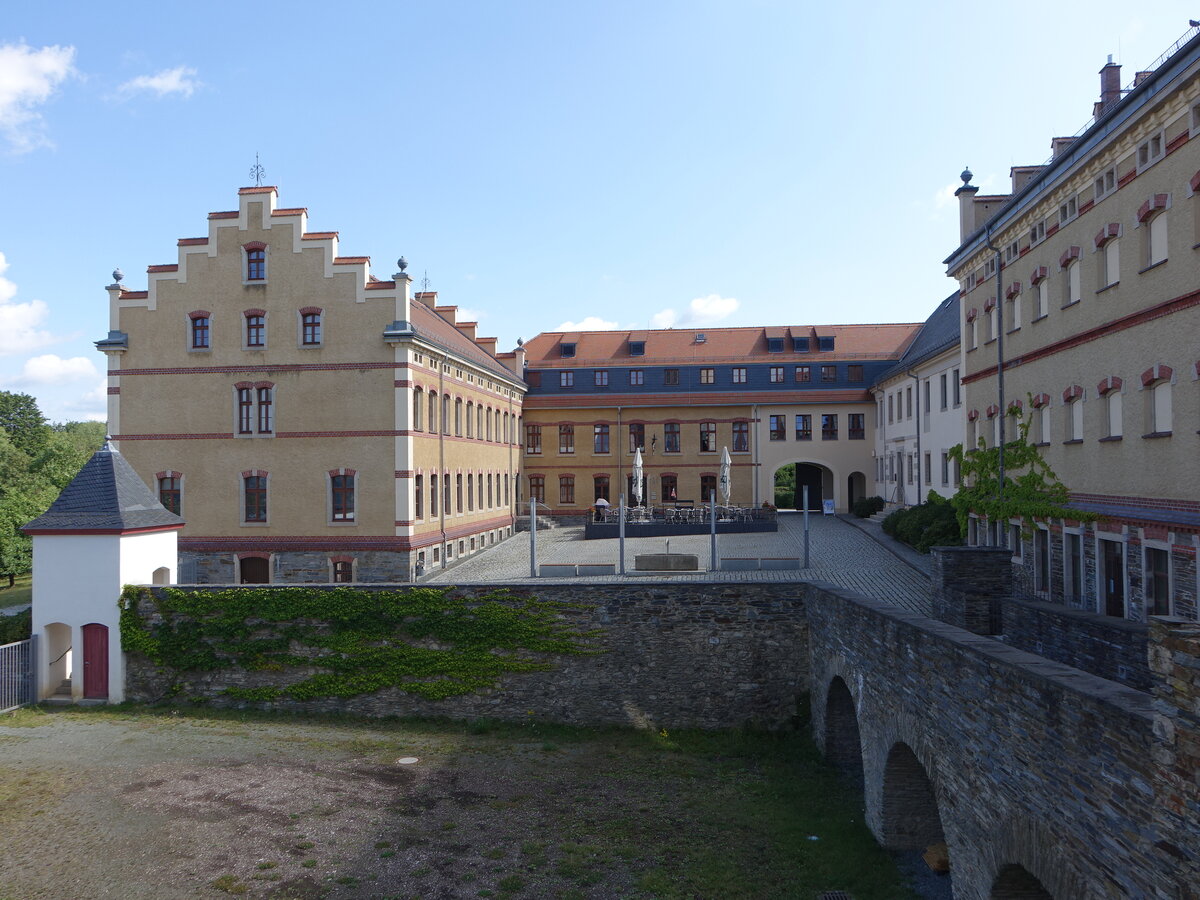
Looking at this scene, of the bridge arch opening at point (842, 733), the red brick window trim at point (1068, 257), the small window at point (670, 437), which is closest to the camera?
the bridge arch opening at point (842, 733)

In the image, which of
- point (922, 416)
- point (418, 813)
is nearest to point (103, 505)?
point (418, 813)

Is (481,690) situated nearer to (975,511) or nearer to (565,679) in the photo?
(565,679)

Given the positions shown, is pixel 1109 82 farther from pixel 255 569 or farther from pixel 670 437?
pixel 255 569

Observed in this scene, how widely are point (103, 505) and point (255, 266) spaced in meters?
11.0

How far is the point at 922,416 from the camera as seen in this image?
36750 millimetres

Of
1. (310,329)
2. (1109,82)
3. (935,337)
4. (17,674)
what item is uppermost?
(1109,82)

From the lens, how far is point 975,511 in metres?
24.7

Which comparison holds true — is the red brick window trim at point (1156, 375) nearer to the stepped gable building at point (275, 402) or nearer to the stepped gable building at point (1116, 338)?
the stepped gable building at point (1116, 338)

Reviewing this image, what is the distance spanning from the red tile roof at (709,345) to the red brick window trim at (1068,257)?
92.3 ft

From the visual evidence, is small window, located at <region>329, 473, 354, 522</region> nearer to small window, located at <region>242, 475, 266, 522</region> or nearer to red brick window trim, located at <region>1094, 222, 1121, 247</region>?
small window, located at <region>242, 475, 266, 522</region>

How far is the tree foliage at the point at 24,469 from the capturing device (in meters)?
45.7

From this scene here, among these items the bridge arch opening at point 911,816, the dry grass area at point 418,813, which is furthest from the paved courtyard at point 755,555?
the bridge arch opening at point 911,816

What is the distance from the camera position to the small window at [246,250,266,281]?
30016mm

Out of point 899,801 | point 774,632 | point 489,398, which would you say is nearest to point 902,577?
point 774,632
